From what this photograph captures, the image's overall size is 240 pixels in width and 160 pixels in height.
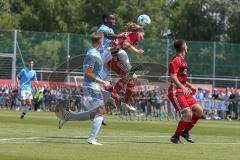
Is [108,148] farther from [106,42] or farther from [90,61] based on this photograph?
[106,42]

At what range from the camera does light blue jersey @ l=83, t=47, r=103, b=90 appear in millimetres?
17000

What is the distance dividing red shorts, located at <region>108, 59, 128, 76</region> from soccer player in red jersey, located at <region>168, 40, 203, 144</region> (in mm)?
4076

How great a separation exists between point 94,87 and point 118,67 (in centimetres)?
548

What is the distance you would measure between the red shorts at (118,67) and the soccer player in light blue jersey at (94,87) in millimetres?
5076

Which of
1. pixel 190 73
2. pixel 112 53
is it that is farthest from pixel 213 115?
pixel 112 53

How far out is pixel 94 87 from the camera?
17.3 meters

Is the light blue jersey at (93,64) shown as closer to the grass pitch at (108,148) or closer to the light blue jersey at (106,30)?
the grass pitch at (108,148)

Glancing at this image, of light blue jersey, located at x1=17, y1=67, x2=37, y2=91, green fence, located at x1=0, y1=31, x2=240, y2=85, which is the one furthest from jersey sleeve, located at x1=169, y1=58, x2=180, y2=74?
green fence, located at x1=0, y1=31, x2=240, y2=85

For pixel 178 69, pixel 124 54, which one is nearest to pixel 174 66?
pixel 178 69

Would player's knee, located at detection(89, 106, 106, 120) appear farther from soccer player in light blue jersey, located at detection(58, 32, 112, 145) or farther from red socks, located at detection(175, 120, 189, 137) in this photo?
red socks, located at detection(175, 120, 189, 137)

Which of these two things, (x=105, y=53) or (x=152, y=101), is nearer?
(x=105, y=53)

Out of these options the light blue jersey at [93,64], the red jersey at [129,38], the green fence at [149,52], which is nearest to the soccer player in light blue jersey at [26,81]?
the red jersey at [129,38]

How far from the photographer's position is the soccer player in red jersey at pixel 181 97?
18.3 meters

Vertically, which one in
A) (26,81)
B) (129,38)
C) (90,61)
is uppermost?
(129,38)
